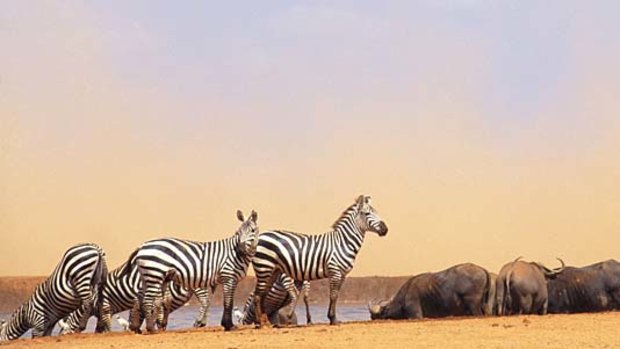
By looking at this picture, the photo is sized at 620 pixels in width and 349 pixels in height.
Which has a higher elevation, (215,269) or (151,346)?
(215,269)

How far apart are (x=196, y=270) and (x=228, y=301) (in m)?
0.90

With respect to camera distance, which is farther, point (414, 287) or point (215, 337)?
point (414, 287)

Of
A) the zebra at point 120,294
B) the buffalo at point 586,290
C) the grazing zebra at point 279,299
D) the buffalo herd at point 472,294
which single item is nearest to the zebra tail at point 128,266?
the zebra at point 120,294

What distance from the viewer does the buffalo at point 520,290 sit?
24.8m

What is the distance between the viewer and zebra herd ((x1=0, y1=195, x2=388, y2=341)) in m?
19.0

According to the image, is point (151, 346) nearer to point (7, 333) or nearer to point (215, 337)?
point (215, 337)

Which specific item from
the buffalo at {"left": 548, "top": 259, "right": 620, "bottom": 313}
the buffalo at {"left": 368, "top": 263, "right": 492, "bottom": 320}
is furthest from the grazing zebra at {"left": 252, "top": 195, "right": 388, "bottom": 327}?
the buffalo at {"left": 548, "top": 259, "right": 620, "bottom": 313}

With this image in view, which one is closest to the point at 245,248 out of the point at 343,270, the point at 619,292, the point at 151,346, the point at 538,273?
the point at 343,270

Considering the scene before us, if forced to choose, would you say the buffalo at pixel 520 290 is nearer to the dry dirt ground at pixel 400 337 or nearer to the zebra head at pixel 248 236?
the dry dirt ground at pixel 400 337

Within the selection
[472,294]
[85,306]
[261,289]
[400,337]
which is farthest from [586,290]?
[85,306]

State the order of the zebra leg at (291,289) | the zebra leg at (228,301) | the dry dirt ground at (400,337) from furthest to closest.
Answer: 1. the zebra leg at (291,289)
2. the zebra leg at (228,301)
3. the dry dirt ground at (400,337)

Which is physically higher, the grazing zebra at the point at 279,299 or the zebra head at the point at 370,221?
the zebra head at the point at 370,221

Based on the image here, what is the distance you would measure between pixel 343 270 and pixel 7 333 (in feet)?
30.1

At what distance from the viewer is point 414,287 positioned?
25.8 m
